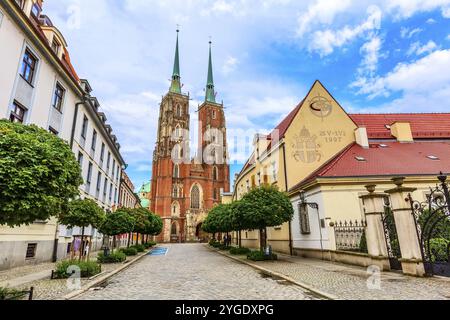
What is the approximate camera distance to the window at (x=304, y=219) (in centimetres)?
1710

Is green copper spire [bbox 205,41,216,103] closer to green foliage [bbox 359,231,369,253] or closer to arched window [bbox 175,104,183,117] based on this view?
arched window [bbox 175,104,183,117]

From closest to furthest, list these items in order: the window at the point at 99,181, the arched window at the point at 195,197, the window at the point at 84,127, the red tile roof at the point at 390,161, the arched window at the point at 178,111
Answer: the red tile roof at the point at 390,161
the window at the point at 84,127
the window at the point at 99,181
the arched window at the point at 195,197
the arched window at the point at 178,111

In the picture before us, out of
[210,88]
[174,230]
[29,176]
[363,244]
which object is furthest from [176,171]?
[29,176]

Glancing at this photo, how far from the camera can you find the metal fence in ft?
43.0

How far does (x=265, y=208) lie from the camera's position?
15250 mm

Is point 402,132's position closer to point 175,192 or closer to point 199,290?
point 199,290

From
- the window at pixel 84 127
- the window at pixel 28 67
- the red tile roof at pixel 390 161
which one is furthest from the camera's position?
the window at pixel 84 127

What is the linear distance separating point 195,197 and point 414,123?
53.9m

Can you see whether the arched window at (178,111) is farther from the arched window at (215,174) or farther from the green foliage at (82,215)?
the green foliage at (82,215)

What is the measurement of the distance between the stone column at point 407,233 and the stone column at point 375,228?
1008 mm

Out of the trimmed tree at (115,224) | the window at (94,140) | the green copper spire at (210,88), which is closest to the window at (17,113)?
the trimmed tree at (115,224)

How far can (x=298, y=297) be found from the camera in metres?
6.93
